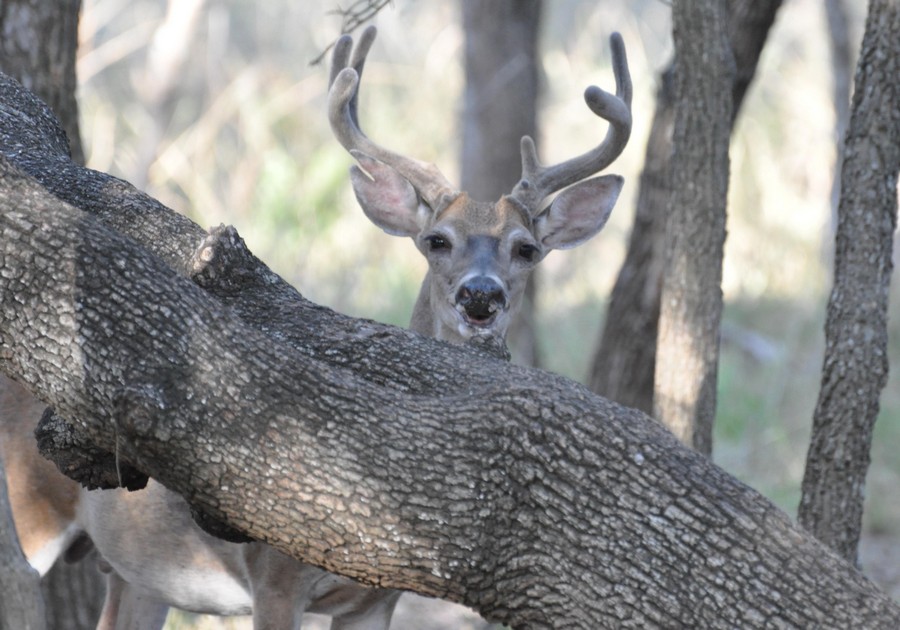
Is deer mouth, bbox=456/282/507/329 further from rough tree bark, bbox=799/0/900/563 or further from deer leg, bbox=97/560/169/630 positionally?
deer leg, bbox=97/560/169/630

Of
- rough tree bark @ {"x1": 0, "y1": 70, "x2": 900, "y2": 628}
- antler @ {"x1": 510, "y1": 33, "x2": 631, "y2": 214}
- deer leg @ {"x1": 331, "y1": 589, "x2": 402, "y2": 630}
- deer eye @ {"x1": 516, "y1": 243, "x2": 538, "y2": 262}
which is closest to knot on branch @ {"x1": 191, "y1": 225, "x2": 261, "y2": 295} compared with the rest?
rough tree bark @ {"x1": 0, "y1": 70, "x2": 900, "y2": 628}

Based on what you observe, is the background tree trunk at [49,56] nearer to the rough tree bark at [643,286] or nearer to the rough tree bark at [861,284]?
the rough tree bark at [643,286]

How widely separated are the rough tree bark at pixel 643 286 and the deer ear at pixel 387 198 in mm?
1173

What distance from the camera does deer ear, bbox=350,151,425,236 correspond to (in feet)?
23.2

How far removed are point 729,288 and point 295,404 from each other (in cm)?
1114

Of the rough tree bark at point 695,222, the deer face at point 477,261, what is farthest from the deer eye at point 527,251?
the rough tree bark at point 695,222

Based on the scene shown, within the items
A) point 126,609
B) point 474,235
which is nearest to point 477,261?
point 474,235

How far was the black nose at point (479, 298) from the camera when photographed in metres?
6.21

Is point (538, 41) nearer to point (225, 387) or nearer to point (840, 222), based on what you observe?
point (840, 222)

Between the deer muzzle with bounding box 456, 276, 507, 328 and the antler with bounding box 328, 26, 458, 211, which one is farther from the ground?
the antler with bounding box 328, 26, 458, 211

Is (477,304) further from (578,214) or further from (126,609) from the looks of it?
(126,609)

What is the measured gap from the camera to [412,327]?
21.8ft

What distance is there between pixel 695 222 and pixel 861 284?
2.95 feet

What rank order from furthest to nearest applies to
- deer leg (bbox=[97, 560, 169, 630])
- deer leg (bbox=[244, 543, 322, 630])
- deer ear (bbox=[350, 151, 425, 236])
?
deer ear (bbox=[350, 151, 425, 236])
deer leg (bbox=[97, 560, 169, 630])
deer leg (bbox=[244, 543, 322, 630])
